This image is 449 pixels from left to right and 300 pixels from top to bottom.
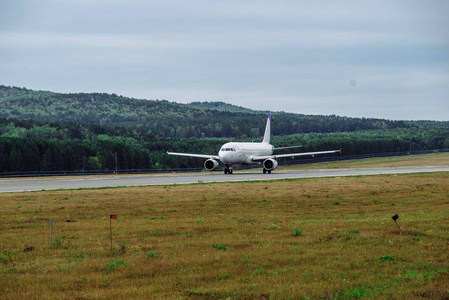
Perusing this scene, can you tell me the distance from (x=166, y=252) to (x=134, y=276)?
3290mm

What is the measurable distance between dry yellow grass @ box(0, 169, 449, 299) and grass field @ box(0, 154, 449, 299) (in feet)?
0.12

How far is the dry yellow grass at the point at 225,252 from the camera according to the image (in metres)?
13.6

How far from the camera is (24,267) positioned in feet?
53.4

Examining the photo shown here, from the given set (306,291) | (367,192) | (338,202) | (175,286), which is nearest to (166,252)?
(175,286)

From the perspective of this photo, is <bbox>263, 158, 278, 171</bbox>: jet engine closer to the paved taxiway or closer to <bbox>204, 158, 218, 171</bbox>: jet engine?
the paved taxiway

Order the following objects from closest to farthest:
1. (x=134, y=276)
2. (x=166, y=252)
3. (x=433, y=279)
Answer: (x=433, y=279), (x=134, y=276), (x=166, y=252)

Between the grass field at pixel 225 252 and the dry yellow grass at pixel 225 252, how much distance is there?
4 centimetres

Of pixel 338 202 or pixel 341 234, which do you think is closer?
pixel 341 234

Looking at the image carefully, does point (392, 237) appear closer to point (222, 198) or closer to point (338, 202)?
point (338, 202)

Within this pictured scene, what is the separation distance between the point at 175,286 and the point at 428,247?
8.96m

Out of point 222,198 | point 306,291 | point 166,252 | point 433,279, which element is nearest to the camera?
point 306,291

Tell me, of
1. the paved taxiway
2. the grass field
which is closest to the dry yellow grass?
the grass field

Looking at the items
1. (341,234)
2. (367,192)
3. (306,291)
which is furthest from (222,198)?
(306,291)

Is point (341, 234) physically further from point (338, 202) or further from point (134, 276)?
point (338, 202)
